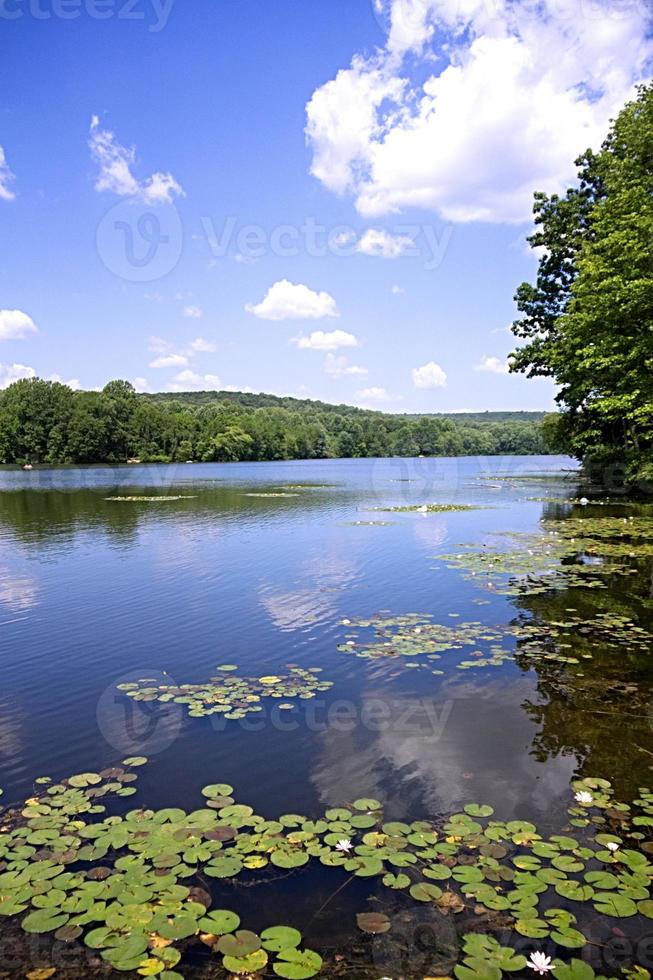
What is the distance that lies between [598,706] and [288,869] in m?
4.63

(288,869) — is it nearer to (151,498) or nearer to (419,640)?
(419,640)

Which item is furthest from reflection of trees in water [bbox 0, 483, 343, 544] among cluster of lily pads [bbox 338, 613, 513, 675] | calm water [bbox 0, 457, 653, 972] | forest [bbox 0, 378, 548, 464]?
forest [bbox 0, 378, 548, 464]

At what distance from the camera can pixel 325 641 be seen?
34.0 ft

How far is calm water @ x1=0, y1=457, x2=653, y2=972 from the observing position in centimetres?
596

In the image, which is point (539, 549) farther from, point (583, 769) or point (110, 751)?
point (110, 751)

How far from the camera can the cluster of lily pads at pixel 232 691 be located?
775 centimetres

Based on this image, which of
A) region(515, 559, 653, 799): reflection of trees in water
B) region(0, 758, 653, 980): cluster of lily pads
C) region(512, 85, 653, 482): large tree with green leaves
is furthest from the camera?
region(512, 85, 653, 482): large tree with green leaves

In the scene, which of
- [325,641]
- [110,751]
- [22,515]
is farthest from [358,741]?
[22,515]

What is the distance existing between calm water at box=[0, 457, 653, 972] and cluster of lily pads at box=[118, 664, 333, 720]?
0.23 m

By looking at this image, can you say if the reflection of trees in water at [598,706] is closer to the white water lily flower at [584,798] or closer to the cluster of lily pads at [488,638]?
the cluster of lily pads at [488,638]

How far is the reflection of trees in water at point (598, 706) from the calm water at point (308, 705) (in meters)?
0.03

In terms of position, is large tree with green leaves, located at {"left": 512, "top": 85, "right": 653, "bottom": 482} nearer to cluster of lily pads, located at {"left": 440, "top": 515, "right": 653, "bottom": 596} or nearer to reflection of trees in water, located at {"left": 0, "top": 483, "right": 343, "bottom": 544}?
cluster of lily pads, located at {"left": 440, "top": 515, "right": 653, "bottom": 596}

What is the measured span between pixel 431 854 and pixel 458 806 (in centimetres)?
83

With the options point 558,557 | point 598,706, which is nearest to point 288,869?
point 598,706
